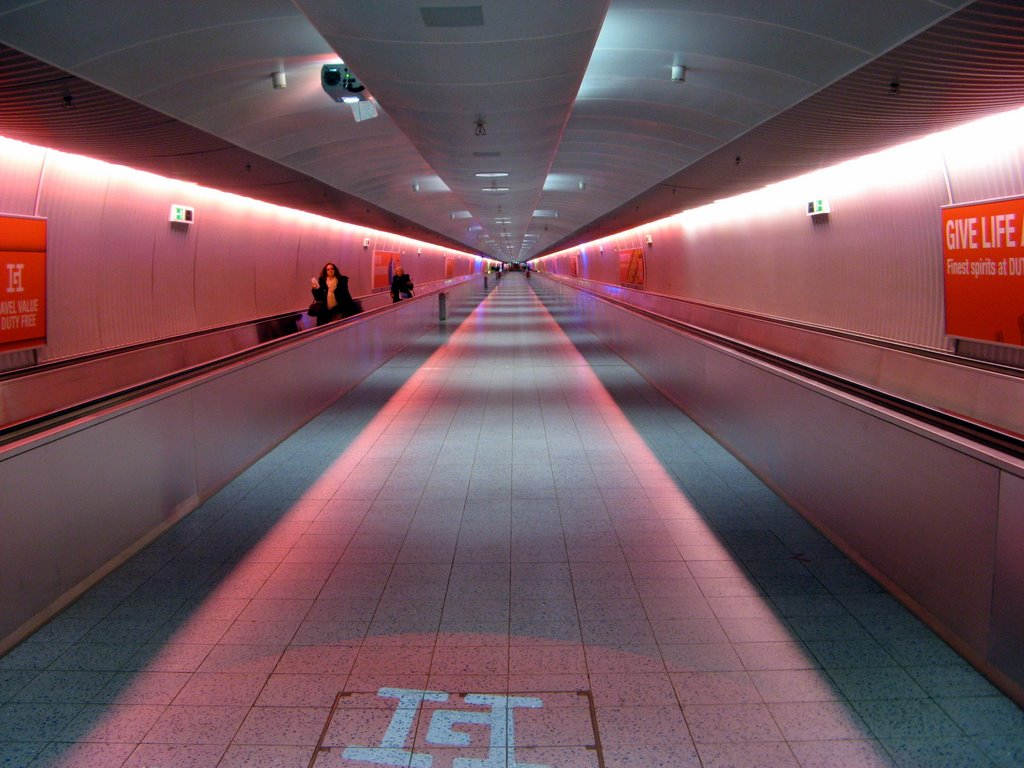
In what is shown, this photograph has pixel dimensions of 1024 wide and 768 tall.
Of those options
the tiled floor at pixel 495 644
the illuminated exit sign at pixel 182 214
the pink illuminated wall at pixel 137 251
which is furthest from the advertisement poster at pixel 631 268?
the tiled floor at pixel 495 644

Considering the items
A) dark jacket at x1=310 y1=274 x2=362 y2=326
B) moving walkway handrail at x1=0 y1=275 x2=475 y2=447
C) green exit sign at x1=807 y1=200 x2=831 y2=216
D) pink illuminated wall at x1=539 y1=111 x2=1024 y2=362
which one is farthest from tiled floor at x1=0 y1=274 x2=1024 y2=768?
dark jacket at x1=310 y1=274 x2=362 y2=326

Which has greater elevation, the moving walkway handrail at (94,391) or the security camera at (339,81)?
the security camera at (339,81)

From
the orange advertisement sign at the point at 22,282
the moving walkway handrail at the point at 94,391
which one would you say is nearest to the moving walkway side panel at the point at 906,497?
the moving walkway handrail at the point at 94,391

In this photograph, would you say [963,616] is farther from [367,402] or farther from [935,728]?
[367,402]

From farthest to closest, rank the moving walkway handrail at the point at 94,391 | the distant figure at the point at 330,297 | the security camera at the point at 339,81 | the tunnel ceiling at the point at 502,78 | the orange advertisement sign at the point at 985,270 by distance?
the distant figure at the point at 330,297 → the security camera at the point at 339,81 → the orange advertisement sign at the point at 985,270 → the tunnel ceiling at the point at 502,78 → the moving walkway handrail at the point at 94,391

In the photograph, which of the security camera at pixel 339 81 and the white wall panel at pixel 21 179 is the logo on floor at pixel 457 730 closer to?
the security camera at pixel 339 81

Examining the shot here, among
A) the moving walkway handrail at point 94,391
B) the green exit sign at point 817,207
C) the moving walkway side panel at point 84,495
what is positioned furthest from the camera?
the green exit sign at point 817,207

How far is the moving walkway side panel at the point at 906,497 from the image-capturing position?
2869 millimetres

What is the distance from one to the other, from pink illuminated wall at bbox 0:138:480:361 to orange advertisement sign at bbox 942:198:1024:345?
9425mm

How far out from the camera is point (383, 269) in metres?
26.9

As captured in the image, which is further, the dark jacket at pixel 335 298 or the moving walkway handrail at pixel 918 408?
the dark jacket at pixel 335 298

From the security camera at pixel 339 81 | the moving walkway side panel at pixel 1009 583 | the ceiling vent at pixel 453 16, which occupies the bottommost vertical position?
the moving walkway side panel at pixel 1009 583

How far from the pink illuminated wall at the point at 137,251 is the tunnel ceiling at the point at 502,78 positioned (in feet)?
2.16

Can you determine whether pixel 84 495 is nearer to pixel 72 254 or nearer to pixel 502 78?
pixel 502 78
